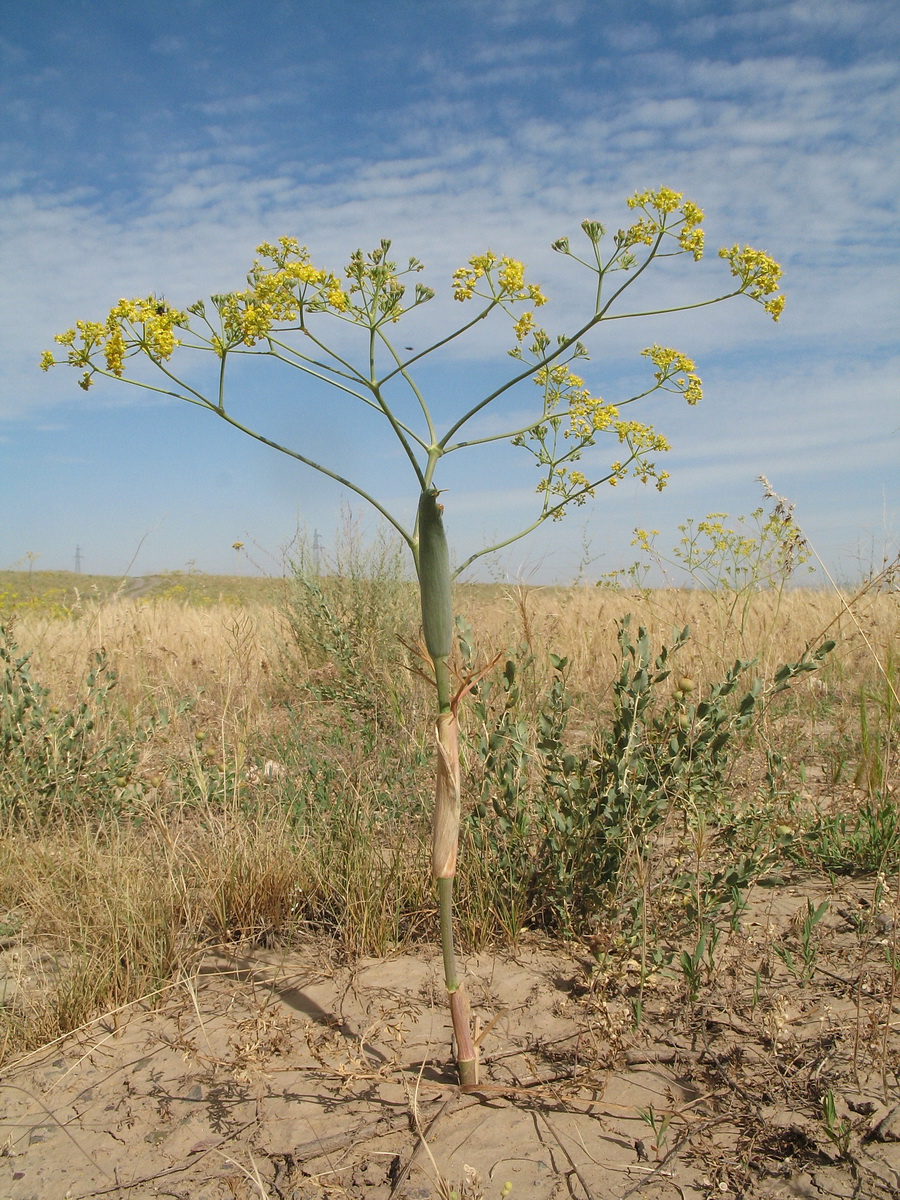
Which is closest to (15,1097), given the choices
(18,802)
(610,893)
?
(18,802)

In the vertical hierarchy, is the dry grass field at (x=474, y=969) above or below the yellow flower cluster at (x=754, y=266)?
below

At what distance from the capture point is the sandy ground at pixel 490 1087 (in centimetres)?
147

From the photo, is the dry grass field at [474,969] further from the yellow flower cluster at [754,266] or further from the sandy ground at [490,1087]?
the yellow flower cluster at [754,266]

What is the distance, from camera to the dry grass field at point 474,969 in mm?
1526

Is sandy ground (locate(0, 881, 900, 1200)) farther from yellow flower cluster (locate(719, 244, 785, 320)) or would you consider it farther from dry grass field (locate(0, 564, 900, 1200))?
yellow flower cluster (locate(719, 244, 785, 320))

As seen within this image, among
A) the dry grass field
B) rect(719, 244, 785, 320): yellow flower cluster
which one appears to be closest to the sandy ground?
the dry grass field

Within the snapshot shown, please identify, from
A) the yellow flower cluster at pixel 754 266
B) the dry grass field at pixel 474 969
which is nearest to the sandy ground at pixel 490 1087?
the dry grass field at pixel 474 969

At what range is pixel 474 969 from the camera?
2129 mm

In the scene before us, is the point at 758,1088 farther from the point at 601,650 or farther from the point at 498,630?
the point at 498,630

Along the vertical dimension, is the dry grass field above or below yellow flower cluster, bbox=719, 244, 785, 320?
below

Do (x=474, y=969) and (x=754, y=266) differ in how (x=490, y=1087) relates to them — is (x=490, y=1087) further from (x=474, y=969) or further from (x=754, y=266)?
→ (x=754, y=266)

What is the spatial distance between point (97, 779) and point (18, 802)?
0.30 metres

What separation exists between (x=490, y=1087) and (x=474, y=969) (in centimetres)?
55

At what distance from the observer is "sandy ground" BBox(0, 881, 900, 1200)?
4.81ft
